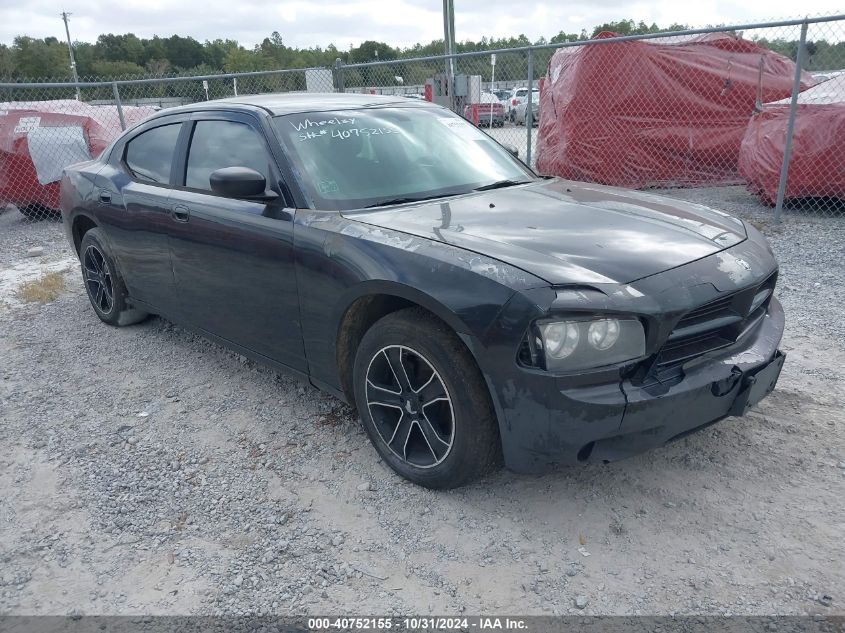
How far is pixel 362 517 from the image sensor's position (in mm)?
2939

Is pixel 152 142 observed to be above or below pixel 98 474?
above

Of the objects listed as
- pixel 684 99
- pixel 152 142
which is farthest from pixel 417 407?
pixel 684 99

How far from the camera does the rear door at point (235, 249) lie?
3436 millimetres

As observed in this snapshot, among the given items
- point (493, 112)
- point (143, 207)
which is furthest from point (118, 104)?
point (493, 112)

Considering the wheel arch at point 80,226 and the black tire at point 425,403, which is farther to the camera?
the wheel arch at point 80,226

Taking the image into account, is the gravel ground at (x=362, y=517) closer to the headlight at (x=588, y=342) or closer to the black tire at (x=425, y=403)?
the black tire at (x=425, y=403)

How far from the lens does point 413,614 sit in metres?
2.39

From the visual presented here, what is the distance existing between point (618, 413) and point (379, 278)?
1103mm

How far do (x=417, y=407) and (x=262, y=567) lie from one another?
35.0 inches

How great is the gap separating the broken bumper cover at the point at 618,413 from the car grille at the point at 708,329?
5cm

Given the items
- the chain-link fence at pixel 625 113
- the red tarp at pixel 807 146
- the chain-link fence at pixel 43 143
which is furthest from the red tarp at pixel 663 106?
the chain-link fence at pixel 43 143

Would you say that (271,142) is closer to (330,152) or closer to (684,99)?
(330,152)

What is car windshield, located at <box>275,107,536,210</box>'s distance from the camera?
3.43 metres

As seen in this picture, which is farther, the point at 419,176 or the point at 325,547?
the point at 419,176
